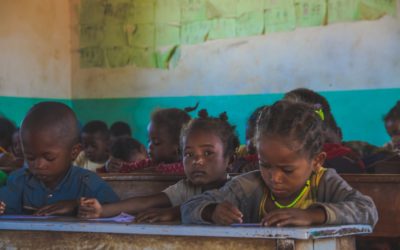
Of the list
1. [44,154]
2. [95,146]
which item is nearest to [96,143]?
[95,146]

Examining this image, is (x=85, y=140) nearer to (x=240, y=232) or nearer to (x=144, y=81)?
(x=144, y=81)

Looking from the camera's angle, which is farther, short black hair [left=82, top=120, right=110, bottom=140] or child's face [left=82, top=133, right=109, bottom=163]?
short black hair [left=82, top=120, right=110, bottom=140]

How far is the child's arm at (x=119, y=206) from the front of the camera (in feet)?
8.84

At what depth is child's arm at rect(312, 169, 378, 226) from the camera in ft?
7.46

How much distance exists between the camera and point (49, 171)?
3.03 meters

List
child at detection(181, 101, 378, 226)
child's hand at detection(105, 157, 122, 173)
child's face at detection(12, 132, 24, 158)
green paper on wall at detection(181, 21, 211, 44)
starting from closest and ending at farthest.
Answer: child at detection(181, 101, 378, 226), child's hand at detection(105, 157, 122, 173), child's face at detection(12, 132, 24, 158), green paper on wall at detection(181, 21, 211, 44)

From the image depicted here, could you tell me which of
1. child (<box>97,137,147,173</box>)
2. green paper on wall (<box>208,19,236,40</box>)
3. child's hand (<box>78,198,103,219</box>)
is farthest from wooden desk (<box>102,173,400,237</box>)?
green paper on wall (<box>208,19,236,40</box>)

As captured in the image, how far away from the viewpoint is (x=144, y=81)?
26.8 feet

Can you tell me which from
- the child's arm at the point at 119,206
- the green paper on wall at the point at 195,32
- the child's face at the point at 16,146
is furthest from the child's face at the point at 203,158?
the green paper on wall at the point at 195,32

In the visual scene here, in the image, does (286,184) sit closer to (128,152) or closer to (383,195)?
(383,195)

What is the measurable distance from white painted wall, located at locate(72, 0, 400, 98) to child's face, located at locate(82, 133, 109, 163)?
1085mm

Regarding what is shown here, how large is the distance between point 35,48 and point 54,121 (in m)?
5.45

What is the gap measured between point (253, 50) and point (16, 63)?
251cm

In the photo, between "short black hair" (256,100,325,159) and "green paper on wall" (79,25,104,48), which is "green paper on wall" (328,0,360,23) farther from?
"short black hair" (256,100,325,159)
